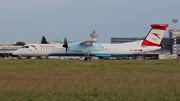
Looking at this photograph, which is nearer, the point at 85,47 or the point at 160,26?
the point at 85,47

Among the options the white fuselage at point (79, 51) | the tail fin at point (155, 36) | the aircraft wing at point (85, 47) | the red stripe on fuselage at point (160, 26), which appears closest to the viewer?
the white fuselage at point (79, 51)

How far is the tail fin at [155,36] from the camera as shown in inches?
2862

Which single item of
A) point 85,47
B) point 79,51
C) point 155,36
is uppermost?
point 155,36

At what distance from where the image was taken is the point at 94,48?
7300 centimetres

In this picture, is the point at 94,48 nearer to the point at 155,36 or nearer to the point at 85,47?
the point at 85,47

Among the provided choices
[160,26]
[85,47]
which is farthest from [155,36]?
[85,47]

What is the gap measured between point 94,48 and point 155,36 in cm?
1145

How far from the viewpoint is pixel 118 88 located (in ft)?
63.7

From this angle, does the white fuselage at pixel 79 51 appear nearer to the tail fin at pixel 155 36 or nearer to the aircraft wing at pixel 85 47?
the aircraft wing at pixel 85 47

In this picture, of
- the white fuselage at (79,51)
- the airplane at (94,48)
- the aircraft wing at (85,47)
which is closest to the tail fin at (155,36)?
the airplane at (94,48)

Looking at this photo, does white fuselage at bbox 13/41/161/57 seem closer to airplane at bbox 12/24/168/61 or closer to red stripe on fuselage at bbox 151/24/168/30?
airplane at bbox 12/24/168/61

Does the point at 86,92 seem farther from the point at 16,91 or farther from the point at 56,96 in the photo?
the point at 16,91

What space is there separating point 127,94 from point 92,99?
222 centimetres

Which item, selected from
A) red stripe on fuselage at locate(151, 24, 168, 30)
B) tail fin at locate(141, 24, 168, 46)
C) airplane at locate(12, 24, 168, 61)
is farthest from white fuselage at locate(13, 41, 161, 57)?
red stripe on fuselage at locate(151, 24, 168, 30)
